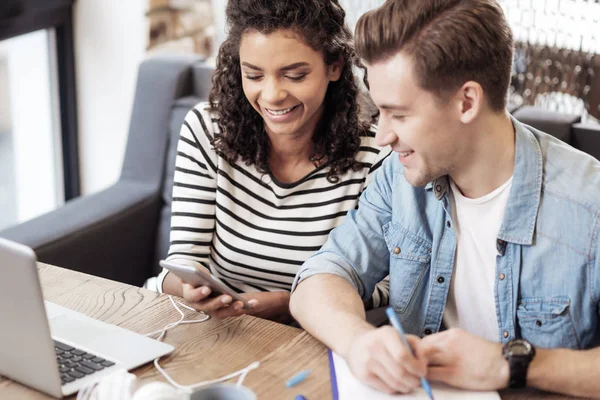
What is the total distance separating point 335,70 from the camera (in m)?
1.71

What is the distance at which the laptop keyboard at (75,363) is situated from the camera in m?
1.21

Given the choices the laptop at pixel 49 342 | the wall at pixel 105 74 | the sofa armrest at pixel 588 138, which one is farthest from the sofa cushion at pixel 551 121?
the wall at pixel 105 74

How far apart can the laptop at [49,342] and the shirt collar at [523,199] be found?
1.92 ft

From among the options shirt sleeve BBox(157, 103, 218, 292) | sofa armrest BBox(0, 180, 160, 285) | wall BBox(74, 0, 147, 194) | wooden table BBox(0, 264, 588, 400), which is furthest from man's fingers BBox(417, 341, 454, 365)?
wall BBox(74, 0, 147, 194)

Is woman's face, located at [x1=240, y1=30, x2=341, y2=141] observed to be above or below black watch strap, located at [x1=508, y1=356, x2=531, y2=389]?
above

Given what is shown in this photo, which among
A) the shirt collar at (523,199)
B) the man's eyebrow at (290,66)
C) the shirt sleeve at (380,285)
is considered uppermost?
the man's eyebrow at (290,66)

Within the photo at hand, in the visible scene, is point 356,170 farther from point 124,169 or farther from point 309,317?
point 124,169

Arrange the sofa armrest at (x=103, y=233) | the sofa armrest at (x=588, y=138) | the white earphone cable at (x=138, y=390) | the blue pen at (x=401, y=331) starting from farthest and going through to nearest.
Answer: the sofa armrest at (x=103, y=233), the sofa armrest at (x=588, y=138), the blue pen at (x=401, y=331), the white earphone cable at (x=138, y=390)

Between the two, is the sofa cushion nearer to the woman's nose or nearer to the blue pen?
the woman's nose

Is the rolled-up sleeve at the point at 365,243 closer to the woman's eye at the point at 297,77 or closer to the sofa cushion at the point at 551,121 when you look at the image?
the woman's eye at the point at 297,77

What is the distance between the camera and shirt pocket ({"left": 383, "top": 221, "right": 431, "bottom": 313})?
4.80 ft

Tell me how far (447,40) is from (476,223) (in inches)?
13.1

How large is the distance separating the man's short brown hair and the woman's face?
0.30 metres

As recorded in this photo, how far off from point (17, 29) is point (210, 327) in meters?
1.72
